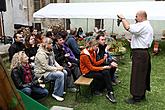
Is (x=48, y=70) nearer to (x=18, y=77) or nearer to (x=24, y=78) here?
(x=24, y=78)

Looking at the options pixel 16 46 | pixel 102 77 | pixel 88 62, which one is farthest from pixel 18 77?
pixel 16 46

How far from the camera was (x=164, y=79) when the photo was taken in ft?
22.4

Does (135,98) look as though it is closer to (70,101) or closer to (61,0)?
(70,101)

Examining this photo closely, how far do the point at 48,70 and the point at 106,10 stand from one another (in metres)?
7.39

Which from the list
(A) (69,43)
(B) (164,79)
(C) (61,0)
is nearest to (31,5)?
(C) (61,0)

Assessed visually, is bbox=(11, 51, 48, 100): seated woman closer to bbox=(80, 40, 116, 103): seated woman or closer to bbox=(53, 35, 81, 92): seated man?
bbox=(80, 40, 116, 103): seated woman

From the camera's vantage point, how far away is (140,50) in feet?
14.9

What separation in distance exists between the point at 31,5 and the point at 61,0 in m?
2.44

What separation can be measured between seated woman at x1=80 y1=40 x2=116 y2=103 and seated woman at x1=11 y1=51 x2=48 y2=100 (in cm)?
101

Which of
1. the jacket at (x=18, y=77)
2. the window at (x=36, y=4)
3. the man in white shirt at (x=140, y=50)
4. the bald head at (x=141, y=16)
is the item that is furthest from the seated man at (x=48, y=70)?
the window at (x=36, y=4)

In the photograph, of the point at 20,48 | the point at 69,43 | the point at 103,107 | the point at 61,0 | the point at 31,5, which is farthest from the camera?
Result: the point at 61,0

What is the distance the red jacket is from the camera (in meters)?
5.11

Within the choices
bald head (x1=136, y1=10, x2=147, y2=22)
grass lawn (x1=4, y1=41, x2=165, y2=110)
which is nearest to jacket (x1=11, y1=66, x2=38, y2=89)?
grass lawn (x1=4, y1=41, x2=165, y2=110)

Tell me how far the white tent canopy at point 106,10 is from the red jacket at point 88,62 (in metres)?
5.95
